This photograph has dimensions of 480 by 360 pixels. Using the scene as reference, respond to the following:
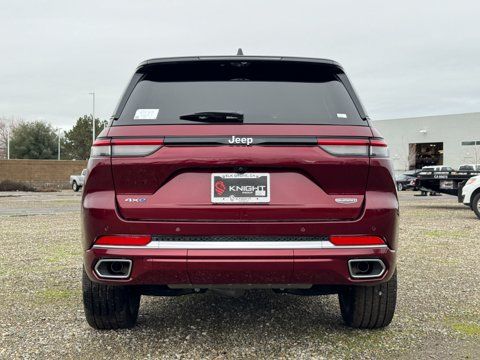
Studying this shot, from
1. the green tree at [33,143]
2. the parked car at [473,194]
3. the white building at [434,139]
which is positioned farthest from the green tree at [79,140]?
the parked car at [473,194]

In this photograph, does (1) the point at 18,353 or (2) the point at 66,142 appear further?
(2) the point at 66,142

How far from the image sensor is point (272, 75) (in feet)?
10.9

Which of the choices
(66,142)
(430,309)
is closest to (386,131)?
(66,142)

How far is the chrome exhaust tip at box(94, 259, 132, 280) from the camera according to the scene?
293 centimetres

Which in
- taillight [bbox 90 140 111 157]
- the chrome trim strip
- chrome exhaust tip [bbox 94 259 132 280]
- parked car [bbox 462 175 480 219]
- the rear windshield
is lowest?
parked car [bbox 462 175 480 219]

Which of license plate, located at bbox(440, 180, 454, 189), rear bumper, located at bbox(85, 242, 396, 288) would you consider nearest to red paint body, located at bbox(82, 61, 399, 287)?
rear bumper, located at bbox(85, 242, 396, 288)

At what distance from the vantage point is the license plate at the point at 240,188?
292 cm

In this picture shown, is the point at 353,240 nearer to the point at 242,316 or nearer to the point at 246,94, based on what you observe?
the point at 246,94

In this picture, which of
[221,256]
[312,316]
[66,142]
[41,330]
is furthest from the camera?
[66,142]

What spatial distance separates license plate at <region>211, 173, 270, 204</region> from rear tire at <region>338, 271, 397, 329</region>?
1.10 meters

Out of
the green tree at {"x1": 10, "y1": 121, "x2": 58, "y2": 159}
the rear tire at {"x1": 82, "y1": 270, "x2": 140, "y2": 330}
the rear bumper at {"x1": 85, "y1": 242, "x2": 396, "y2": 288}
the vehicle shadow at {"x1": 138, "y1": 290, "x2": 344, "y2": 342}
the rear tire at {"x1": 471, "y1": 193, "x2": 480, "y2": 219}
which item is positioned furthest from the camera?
the green tree at {"x1": 10, "y1": 121, "x2": 58, "y2": 159}

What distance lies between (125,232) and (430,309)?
2.81 m

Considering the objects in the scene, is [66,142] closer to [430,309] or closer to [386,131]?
[386,131]

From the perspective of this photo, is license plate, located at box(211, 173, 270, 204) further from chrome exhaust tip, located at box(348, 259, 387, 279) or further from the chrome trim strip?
chrome exhaust tip, located at box(348, 259, 387, 279)
